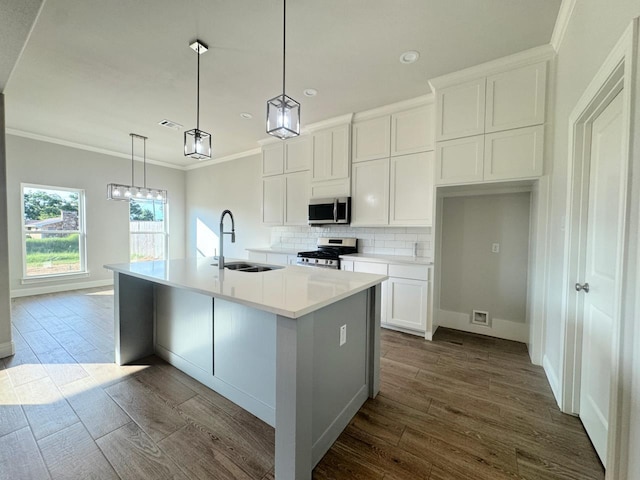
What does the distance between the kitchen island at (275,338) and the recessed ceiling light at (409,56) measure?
82.1 inches

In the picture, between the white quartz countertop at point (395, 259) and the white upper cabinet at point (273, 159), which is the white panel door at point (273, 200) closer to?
the white upper cabinet at point (273, 159)

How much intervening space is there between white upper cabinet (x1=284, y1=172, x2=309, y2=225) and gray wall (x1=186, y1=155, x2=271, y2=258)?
865 millimetres

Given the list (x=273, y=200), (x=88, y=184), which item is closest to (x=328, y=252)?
(x=273, y=200)

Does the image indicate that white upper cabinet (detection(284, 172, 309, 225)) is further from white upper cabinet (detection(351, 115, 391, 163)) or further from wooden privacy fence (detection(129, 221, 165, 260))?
wooden privacy fence (detection(129, 221, 165, 260))

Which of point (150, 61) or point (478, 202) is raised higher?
point (150, 61)

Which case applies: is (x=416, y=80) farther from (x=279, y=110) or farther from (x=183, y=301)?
(x=183, y=301)

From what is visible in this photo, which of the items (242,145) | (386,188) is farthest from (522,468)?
(242,145)

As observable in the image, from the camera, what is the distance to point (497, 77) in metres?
2.65

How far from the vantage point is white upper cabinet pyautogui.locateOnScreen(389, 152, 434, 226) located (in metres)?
3.22

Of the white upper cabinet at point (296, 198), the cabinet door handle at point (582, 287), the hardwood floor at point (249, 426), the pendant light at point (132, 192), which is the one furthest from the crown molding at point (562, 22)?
the pendant light at point (132, 192)

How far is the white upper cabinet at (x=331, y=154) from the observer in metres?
3.88

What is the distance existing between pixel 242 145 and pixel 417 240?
3.76m

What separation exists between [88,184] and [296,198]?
4303mm

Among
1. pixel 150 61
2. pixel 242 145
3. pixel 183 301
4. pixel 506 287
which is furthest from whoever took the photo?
pixel 242 145
